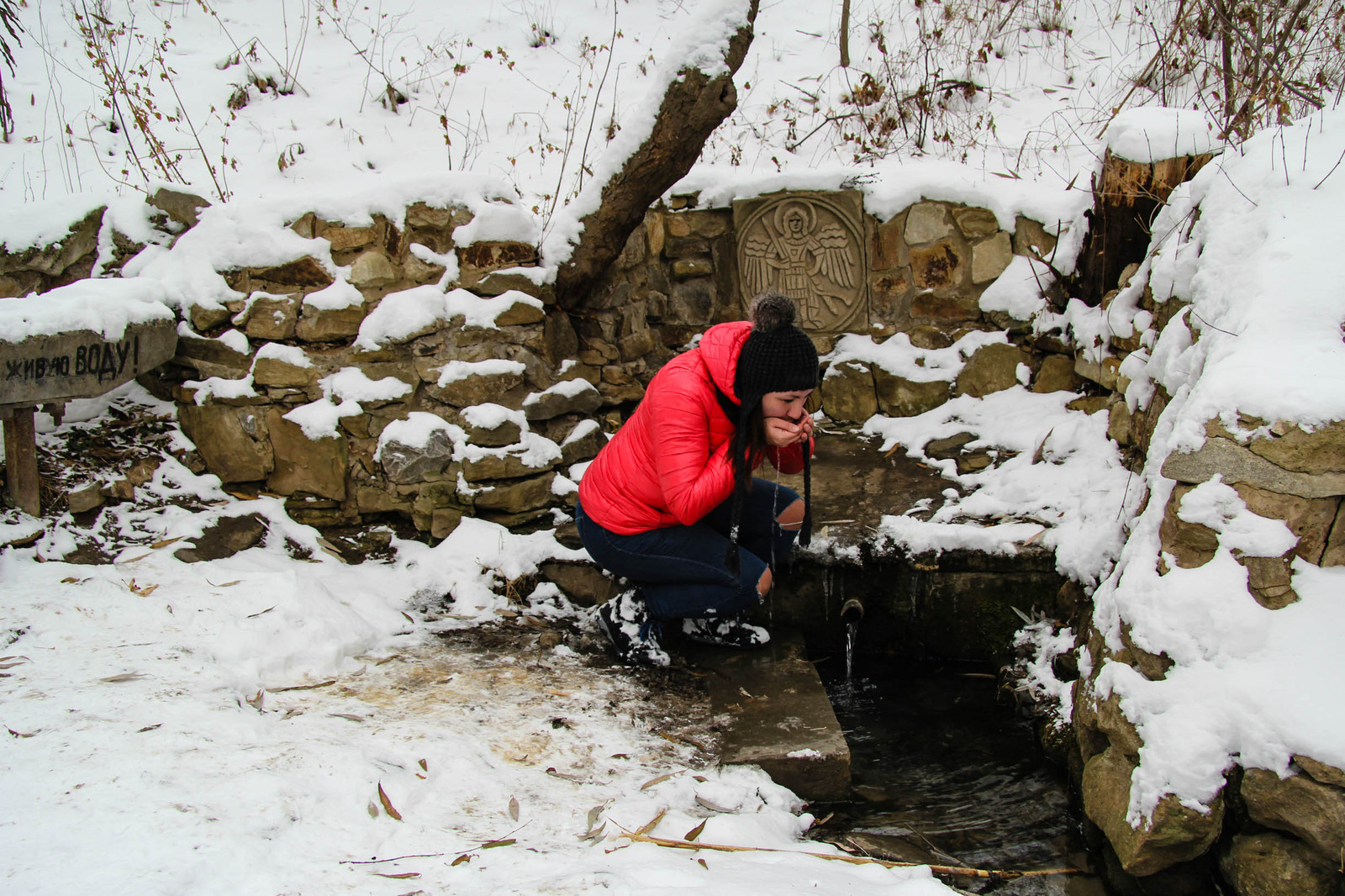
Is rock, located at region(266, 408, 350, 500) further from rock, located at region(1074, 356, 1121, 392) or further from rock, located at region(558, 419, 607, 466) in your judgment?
rock, located at region(1074, 356, 1121, 392)

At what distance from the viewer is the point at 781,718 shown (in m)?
2.45

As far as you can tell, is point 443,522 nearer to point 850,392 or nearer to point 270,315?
point 270,315

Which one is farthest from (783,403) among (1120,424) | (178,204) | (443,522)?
(178,204)

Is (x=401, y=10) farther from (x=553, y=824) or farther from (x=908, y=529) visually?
(x=553, y=824)

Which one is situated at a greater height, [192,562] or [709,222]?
[709,222]

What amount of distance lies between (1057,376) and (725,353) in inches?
86.2

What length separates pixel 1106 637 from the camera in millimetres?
2234

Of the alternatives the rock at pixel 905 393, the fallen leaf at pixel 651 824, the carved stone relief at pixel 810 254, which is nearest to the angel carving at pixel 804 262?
the carved stone relief at pixel 810 254

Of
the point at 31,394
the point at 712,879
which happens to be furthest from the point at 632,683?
the point at 31,394

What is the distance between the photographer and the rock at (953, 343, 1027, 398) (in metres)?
4.04

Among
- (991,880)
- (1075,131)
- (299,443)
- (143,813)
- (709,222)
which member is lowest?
(991,880)

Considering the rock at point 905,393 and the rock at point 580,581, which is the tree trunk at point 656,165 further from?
the rock at point 905,393

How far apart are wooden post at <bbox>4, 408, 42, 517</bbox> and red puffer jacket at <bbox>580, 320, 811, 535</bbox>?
194cm

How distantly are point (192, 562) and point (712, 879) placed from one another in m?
2.24
